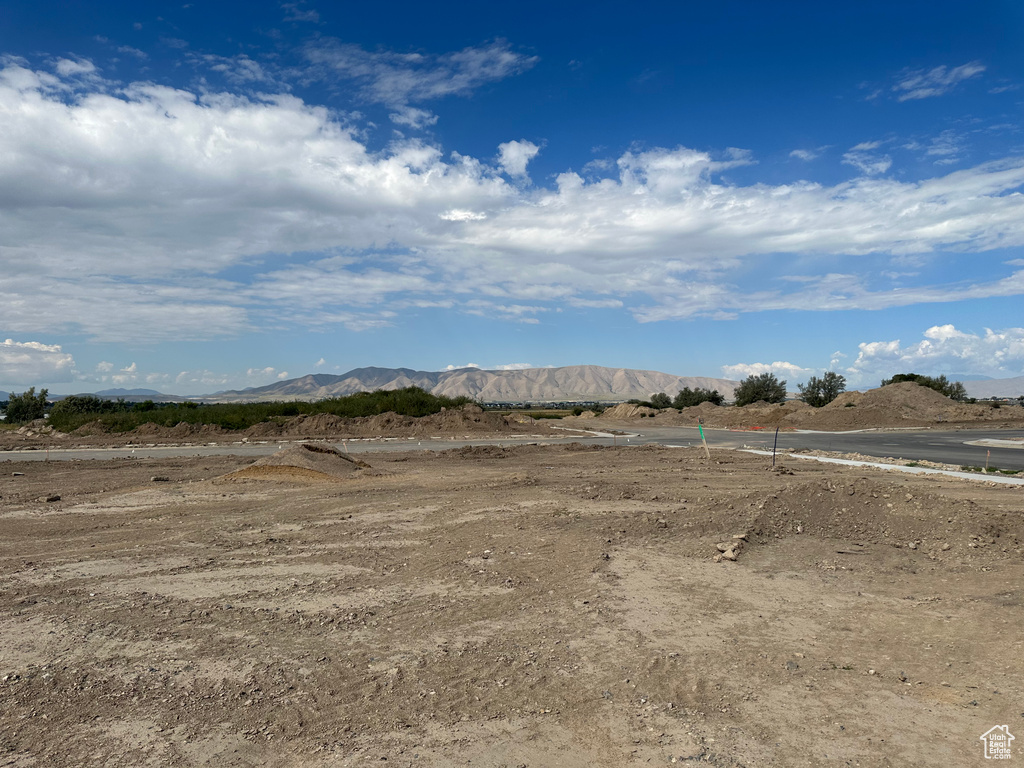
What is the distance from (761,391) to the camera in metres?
78.7

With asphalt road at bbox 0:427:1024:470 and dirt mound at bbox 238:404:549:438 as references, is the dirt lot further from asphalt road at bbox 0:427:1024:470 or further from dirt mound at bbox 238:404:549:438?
dirt mound at bbox 238:404:549:438

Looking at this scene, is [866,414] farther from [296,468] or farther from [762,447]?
[296,468]

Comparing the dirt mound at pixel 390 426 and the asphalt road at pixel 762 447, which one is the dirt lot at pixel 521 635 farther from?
the dirt mound at pixel 390 426

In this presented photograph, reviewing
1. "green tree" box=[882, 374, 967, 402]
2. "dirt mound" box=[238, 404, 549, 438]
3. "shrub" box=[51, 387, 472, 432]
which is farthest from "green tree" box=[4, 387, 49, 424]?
"green tree" box=[882, 374, 967, 402]

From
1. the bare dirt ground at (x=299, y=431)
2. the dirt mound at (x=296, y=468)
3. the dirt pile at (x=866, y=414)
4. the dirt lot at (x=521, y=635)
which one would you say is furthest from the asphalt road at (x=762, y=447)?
the dirt lot at (x=521, y=635)

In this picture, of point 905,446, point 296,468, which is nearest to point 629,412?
point 905,446

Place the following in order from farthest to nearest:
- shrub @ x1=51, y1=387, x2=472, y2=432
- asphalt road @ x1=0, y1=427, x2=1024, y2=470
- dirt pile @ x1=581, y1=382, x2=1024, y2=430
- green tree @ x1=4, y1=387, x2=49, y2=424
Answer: green tree @ x1=4, y1=387, x2=49, y2=424, dirt pile @ x1=581, y1=382, x2=1024, y2=430, shrub @ x1=51, y1=387, x2=472, y2=432, asphalt road @ x1=0, y1=427, x2=1024, y2=470

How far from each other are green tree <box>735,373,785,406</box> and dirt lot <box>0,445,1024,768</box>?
230 ft

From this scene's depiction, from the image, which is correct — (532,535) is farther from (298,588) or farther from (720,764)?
(720,764)

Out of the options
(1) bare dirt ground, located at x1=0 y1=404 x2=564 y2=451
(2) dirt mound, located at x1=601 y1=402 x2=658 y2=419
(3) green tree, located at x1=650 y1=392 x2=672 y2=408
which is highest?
(3) green tree, located at x1=650 y1=392 x2=672 y2=408

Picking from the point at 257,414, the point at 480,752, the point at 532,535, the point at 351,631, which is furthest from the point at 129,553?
the point at 257,414

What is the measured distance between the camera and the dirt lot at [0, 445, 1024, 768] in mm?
4504

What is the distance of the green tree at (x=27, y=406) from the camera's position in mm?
63556

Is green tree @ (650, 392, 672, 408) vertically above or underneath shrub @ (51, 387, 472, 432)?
above
